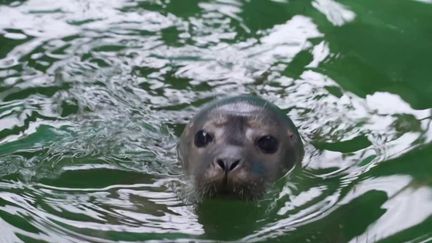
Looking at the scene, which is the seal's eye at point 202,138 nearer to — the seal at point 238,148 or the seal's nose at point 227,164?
the seal at point 238,148

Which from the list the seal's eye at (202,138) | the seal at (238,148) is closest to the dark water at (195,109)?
the seal at (238,148)

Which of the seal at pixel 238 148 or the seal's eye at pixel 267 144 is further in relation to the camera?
the seal's eye at pixel 267 144

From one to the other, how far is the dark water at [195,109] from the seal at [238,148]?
0.12 metres

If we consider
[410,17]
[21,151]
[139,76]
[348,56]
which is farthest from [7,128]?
[410,17]

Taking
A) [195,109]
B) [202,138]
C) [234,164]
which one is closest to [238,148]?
[234,164]

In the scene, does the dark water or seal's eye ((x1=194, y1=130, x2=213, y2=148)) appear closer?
the dark water

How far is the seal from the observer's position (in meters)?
4.25

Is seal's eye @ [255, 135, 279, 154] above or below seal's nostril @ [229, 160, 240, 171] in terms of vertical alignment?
below

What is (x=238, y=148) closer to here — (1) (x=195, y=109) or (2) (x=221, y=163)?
(2) (x=221, y=163)

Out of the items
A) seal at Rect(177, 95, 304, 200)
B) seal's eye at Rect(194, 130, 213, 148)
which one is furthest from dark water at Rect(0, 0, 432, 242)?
seal's eye at Rect(194, 130, 213, 148)

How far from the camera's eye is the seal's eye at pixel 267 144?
4.69 meters

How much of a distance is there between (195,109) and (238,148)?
1198 mm

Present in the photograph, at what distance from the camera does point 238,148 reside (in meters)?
4.46

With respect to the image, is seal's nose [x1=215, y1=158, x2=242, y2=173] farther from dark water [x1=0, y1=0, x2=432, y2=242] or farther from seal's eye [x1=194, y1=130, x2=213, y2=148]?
seal's eye [x1=194, y1=130, x2=213, y2=148]
